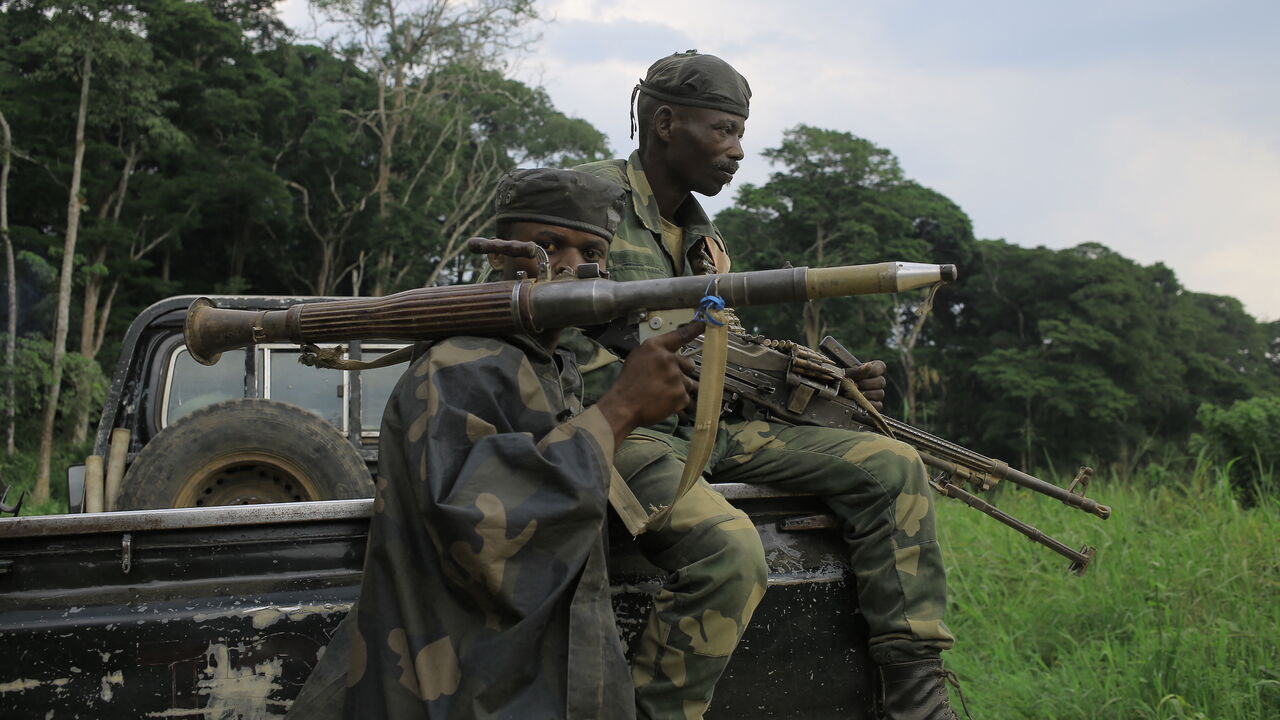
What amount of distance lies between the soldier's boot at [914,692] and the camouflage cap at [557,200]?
1.30 meters

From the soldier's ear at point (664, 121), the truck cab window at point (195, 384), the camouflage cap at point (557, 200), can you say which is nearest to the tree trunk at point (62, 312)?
the truck cab window at point (195, 384)

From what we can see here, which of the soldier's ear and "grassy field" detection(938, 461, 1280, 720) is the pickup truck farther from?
"grassy field" detection(938, 461, 1280, 720)

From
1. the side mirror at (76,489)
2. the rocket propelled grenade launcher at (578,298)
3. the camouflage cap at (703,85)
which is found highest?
the camouflage cap at (703,85)

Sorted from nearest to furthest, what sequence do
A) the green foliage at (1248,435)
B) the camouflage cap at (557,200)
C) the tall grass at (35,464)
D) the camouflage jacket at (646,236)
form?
the camouflage cap at (557,200) < the camouflage jacket at (646,236) < the green foliage at (1248,435) < the tall grass at (35,464)

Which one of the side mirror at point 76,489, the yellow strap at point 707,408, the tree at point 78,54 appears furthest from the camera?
the tree at point 78,54

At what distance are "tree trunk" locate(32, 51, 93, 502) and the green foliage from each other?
1407cm

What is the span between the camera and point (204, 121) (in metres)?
20.4

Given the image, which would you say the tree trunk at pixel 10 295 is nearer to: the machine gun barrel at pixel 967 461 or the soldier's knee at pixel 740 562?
the machine gun barrel at pixel 967 461

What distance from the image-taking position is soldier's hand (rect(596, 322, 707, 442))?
2078 mm

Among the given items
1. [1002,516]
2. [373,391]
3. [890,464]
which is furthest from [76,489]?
[1002,516]

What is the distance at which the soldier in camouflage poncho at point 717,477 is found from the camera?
7.48 ft

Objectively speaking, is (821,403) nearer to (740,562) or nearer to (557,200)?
(740,562)

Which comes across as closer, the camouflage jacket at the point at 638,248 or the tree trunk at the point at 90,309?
the camouflage jacket at the point at 638,248

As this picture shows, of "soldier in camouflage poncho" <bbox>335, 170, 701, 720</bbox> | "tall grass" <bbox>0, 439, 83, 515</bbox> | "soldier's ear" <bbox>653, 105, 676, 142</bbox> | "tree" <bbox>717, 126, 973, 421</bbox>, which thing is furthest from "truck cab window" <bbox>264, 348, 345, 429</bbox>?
"tree" <bbox>717, 126, 973, 421</bbox>
